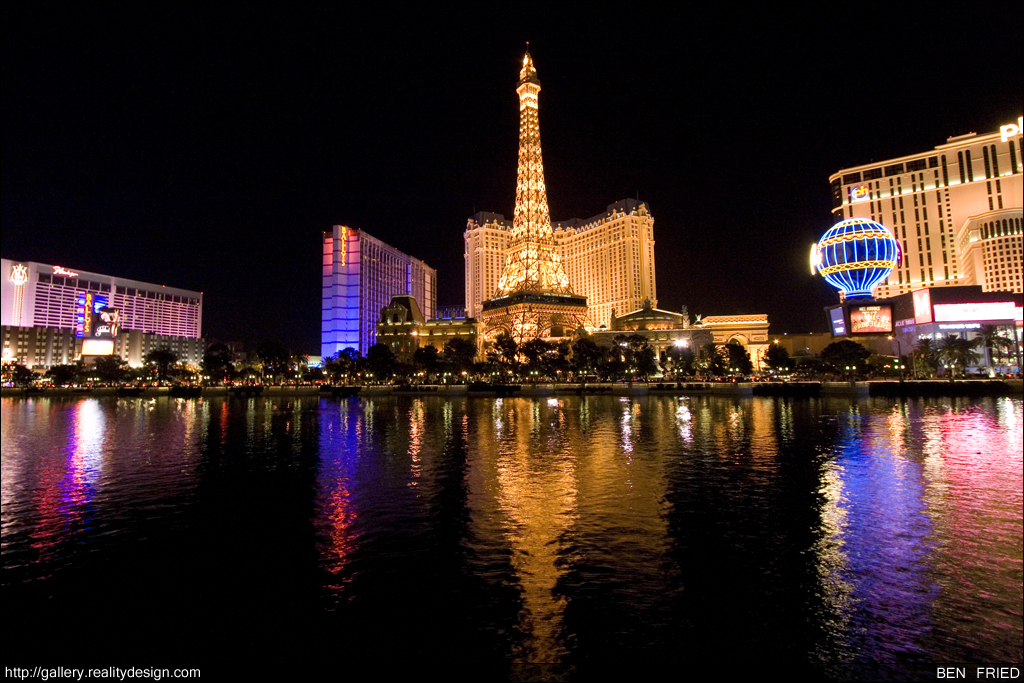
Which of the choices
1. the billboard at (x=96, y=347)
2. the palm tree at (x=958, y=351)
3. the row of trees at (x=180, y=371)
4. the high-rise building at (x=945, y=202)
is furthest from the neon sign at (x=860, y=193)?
the billboard at (x=96, y=347)

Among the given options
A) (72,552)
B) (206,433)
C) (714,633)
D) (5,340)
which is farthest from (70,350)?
(714,633)

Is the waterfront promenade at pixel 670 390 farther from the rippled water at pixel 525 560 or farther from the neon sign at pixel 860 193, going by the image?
the neon sign at pixel 860 193

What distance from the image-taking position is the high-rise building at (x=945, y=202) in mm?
121875

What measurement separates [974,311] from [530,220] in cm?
7888

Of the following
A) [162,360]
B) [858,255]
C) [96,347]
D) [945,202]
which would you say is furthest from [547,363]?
[96,347]

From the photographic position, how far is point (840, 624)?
7.88m

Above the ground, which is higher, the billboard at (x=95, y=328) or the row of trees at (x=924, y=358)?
the billboard at (x=95, y=328)

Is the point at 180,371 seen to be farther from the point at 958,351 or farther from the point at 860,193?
the point at 860,193

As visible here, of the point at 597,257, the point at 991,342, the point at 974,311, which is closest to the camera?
the point at 991,342

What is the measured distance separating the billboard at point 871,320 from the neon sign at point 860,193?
5809cm

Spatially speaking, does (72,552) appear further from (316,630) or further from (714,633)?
(714,633)

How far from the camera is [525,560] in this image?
10422 millimetres

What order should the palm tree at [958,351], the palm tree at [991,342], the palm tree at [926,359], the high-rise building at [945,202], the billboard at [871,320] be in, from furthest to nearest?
the high-rise building at [945,202] → the billboard at [871,320] → the palm tree at [926,359] → the palm tree at [991,342] → the palm tree at [958,351]

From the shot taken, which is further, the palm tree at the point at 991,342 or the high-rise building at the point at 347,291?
the high-rise building at the point at 347,291
